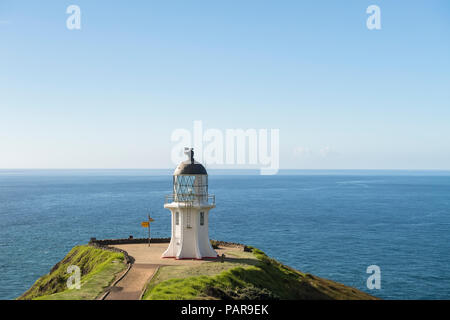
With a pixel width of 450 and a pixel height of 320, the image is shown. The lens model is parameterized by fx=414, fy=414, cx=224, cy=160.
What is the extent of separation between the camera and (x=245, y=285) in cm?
3272

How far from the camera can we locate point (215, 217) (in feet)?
386

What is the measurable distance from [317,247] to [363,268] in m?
14.1

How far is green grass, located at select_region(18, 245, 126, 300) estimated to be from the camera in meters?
28.2

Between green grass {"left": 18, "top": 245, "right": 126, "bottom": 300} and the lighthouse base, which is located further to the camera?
the lighthouse base

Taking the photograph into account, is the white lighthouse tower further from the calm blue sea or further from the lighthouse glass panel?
the calm blue sea

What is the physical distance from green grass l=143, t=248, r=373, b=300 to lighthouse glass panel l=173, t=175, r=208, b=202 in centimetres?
716

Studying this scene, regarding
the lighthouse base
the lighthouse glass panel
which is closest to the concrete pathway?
the lighthouse base

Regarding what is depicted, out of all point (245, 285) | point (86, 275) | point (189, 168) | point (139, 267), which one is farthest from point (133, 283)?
point (189, 168)

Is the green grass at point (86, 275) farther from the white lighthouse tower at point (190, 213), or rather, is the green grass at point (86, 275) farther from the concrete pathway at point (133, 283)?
the white lighthouse tower at point (190, 213)

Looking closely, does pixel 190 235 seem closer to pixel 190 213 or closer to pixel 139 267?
pixel 190 213

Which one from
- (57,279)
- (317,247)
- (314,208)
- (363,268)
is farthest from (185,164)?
(314,208)

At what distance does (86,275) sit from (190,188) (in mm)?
12663

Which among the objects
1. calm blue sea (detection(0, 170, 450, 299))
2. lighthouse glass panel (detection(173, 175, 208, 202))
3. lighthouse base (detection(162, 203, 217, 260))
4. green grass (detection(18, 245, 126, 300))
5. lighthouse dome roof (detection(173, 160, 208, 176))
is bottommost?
calm blue sea (detection(0, 170, 450, 299))
